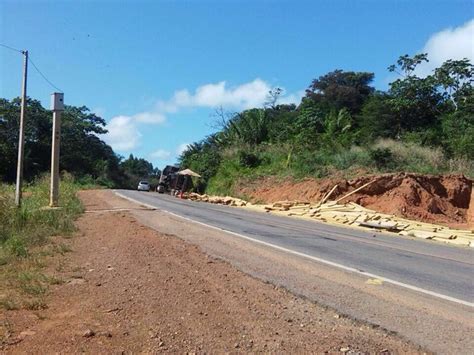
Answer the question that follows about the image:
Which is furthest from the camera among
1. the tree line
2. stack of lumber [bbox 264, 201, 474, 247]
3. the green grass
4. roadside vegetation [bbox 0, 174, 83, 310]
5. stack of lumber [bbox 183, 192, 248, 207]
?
the tree line

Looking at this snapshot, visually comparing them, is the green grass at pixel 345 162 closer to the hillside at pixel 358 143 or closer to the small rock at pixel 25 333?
the hillside at pixel 358 143

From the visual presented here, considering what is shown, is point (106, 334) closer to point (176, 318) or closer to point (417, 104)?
point (176, 318)

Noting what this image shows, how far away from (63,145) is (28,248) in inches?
2864

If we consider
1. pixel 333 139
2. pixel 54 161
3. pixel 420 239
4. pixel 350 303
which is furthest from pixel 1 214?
pixel 333 139

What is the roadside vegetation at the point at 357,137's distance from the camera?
31047mm

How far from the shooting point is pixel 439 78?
141 feet

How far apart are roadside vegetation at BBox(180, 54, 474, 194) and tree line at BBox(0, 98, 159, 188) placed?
75.2 ft

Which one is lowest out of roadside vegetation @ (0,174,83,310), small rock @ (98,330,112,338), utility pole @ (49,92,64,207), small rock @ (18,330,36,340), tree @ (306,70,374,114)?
small rock @ (18,330,36,340)

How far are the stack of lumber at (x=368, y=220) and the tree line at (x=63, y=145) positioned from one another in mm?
41664

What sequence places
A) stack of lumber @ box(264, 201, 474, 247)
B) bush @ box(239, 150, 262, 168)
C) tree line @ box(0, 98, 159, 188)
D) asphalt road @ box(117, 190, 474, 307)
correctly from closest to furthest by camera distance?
asphalt road @ box(117, 190, 474, 307) < stack of lumber @ box(264, 201, 474, 247) < bush @ box(239, 150, 262, 168) < tree line @ box(0, 98, 159, 188)

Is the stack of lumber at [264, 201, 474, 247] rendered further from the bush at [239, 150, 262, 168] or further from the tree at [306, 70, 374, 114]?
the tree at [306, 70, 374, 114]

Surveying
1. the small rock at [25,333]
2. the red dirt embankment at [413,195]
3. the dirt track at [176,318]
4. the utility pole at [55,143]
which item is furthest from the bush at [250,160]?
the small rock at [25,333]

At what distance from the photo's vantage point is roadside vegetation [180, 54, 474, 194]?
31.0 m

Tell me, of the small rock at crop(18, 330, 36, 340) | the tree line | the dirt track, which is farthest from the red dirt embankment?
the tree line
